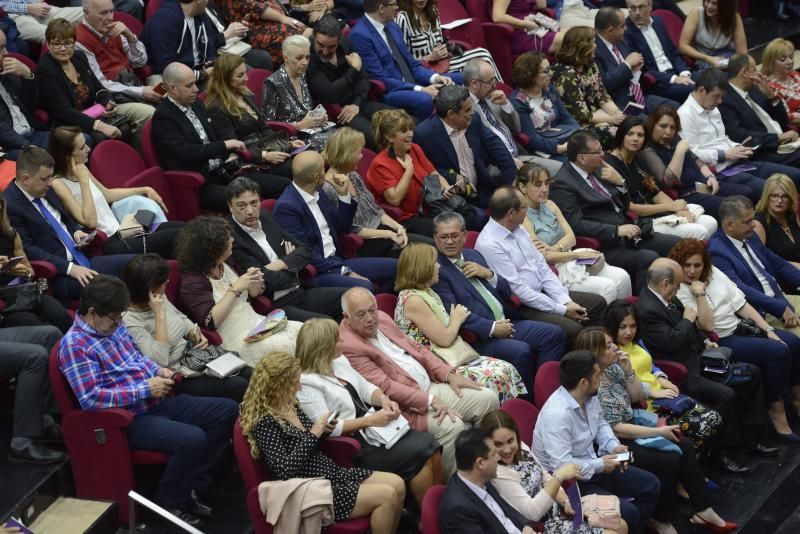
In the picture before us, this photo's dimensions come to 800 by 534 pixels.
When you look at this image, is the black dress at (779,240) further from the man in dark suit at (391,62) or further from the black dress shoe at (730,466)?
the man in dark suit at (391,62)

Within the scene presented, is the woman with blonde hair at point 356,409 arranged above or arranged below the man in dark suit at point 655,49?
above

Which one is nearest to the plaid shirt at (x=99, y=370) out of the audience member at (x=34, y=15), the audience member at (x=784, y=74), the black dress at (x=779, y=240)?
the audience member at (x=34, y=15)

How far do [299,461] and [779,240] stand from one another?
4.10 meters

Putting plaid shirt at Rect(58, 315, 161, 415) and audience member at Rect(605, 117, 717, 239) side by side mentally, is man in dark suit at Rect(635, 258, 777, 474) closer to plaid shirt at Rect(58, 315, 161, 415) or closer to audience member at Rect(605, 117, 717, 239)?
audience member at Rect(605, 117, 717, 239)

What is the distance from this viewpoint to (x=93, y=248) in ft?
19.9

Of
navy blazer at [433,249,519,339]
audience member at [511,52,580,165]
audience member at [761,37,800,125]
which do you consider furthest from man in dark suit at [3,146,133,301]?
audience member at [761,37,800,125]

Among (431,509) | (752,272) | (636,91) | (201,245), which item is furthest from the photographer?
(636,91)

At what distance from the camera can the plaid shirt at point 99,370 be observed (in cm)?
Answer: 503

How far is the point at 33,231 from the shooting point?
575 cm

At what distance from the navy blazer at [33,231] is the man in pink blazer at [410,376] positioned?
1.33 m

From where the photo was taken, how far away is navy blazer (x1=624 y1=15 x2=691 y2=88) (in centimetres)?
948

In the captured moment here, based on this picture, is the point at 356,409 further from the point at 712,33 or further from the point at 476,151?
the point at 712,33

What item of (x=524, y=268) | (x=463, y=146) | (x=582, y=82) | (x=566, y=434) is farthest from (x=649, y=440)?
(x=582, y=82)

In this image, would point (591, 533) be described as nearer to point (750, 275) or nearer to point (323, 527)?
point (323, 527)
